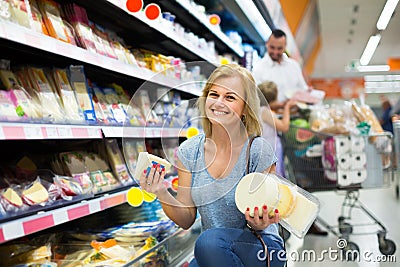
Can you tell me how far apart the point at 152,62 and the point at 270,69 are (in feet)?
4.80

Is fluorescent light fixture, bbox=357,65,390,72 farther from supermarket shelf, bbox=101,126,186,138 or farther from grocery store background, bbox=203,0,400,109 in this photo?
supermarket shelf, bbox=101,126,186,138

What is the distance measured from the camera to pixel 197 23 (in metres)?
3.73

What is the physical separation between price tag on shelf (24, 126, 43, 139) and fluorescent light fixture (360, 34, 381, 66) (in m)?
12.5

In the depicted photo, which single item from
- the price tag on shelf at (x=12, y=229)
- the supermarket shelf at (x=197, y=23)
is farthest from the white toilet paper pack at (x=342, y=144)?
the price tag on shelf at (x=12, y=229)

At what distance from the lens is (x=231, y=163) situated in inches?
59.8

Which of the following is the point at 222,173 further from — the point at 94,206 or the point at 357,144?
the point at 357,144

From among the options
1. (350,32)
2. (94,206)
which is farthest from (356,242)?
(350,32)

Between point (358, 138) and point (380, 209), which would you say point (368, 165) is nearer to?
point (358, 138)

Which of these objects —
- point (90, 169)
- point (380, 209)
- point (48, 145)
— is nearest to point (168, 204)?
point (90, 169)

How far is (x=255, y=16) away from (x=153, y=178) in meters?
3.69

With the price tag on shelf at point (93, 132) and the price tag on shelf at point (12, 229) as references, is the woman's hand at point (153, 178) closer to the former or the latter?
the price tag on shelf at point (12, 229)

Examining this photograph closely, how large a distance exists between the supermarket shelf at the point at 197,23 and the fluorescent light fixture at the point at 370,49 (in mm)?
9445

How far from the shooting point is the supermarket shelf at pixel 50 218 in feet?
4.49

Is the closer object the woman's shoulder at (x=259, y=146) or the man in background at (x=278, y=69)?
the woman's shoulder at (x=259, y=146)
